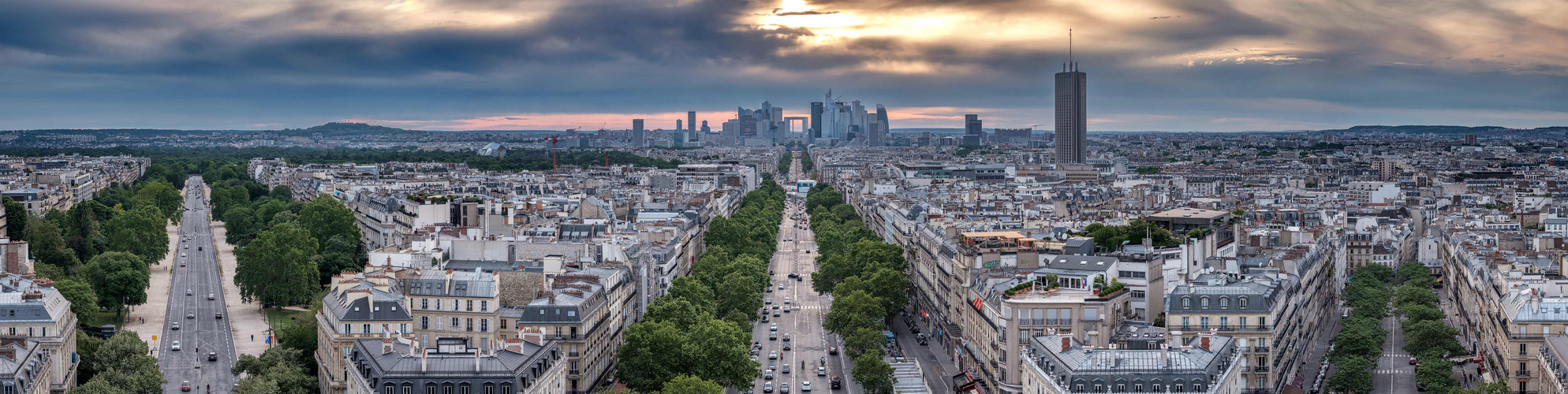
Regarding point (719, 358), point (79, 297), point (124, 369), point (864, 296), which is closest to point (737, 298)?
point (864, 296)

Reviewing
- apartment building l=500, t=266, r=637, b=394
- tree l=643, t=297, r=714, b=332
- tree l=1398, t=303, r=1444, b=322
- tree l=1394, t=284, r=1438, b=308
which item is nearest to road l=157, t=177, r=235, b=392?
apartment building l=500, t=266, r=637, b=394

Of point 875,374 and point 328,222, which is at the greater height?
point 328,222

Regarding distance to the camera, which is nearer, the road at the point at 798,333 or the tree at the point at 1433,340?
the tree at the point at 1433,340

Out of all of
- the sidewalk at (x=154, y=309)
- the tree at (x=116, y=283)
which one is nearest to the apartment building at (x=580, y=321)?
the sidewalk at (x=154, y=309)

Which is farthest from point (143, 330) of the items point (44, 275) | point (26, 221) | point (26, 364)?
point (26, 221)

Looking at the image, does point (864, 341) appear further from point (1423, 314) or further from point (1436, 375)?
point (1423, 314)

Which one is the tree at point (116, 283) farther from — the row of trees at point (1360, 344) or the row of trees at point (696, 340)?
the row of trees at point (1360, 344)

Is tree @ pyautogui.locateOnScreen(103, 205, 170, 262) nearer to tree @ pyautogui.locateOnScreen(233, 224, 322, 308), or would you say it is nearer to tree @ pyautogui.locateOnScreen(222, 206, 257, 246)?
tree @ pyautogui.locateOnScreen(222, 206, 257, 246)
